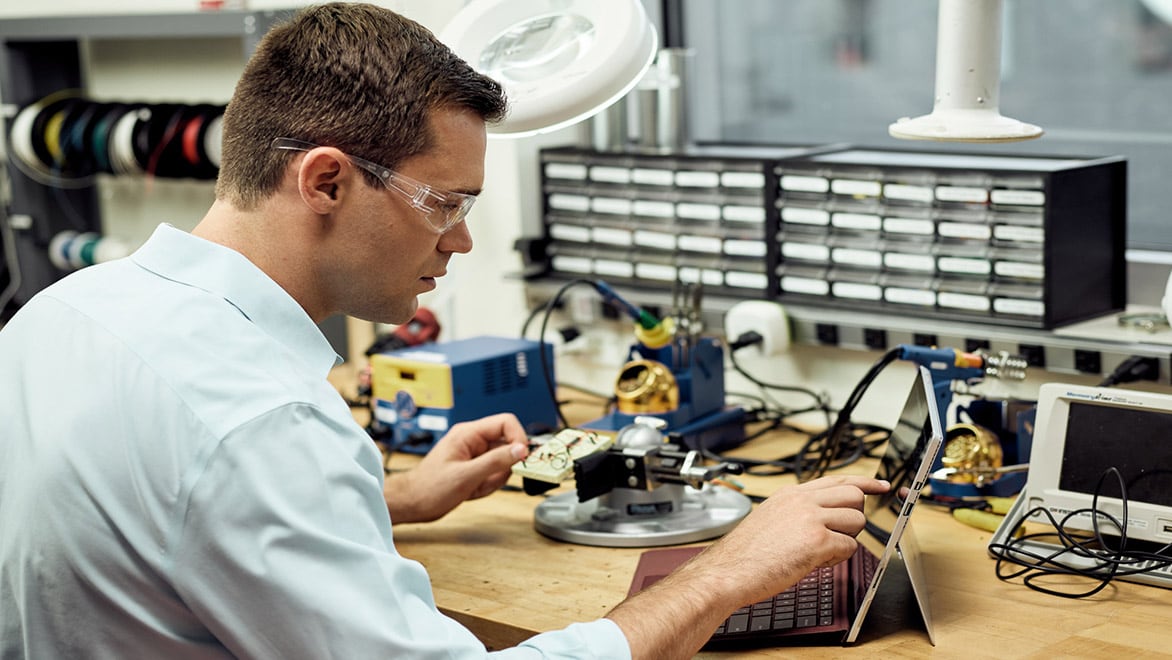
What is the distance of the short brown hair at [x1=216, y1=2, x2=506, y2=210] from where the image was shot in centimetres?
120

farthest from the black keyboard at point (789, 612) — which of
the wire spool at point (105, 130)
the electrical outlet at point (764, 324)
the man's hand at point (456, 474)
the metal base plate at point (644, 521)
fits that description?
the wire spool at point (105, 130)

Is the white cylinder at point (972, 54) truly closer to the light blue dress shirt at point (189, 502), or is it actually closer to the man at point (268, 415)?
the man at point (268, 415)

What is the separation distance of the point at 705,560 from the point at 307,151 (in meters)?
0.57

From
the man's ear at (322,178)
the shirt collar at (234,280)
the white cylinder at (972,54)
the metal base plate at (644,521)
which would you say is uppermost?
the white cylinder at (972,54)

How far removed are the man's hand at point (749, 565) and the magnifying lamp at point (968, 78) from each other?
472 mm

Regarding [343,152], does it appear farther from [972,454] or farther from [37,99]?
[37,99]

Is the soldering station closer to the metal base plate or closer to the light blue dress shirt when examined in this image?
the metal base plate

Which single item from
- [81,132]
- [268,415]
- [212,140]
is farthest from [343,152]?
[81,132]

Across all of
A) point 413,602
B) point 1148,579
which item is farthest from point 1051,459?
point 413,602

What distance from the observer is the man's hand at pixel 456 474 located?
1828 mm

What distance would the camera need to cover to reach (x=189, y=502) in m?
1.03

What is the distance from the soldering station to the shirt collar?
0.47m

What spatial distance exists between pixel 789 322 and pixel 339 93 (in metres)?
1.32

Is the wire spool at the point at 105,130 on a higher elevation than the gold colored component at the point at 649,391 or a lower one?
higher
